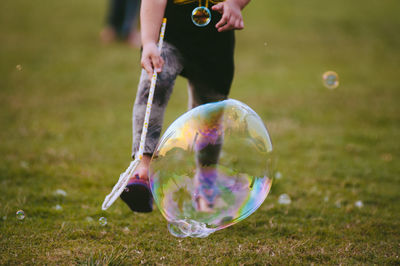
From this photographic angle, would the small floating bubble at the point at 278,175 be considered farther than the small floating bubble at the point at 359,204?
Yes

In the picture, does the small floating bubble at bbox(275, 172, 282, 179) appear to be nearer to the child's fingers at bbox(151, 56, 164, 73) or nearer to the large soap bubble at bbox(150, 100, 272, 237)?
the large soap bubble at bbox(150, 100, 272, 237)

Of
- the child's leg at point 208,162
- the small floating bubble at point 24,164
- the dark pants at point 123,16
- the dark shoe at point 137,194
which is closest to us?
the dark shoe at point 137,194

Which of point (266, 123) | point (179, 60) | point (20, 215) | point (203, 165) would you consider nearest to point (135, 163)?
point (203, 165)

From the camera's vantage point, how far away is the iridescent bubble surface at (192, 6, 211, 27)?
7.59 ft

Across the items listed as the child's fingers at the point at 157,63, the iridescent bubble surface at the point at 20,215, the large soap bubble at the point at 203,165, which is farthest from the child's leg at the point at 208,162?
the iridescent bubble surface at the point at 20,215

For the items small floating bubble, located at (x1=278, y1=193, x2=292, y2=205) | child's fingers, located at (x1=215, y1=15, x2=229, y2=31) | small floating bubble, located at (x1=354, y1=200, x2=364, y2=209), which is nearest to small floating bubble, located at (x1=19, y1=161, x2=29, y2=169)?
small floating bubble, located at (x1=278, y1=193, x2=292, y2=205)

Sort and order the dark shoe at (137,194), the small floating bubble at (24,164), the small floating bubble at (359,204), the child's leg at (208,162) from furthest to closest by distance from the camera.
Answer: the small floating bubble at (24,164) → the small floating bubble at (359,204) → the child's leg at (208,162) → the dark shoe at (137,194)

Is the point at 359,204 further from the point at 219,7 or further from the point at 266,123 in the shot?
the point at 266,123

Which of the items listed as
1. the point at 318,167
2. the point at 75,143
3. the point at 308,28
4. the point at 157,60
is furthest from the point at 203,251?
the point at 308,28

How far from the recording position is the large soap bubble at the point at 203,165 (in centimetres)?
229

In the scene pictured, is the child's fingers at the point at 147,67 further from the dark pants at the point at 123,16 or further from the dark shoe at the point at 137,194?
the dark pants at the point at 123,16

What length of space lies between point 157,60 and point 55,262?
119cm

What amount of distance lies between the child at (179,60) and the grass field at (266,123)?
428mm

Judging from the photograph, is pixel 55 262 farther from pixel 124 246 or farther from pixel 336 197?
A: pixel 336 197
